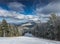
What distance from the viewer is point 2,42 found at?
2266 millimetres

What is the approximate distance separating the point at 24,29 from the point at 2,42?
0.46 m

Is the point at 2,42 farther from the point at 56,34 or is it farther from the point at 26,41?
the point at 56,34

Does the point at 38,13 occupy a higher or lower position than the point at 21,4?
lower

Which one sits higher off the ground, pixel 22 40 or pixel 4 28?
pixel 4 28

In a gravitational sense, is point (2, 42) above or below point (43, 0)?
below

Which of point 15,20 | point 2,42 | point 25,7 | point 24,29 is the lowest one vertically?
point 2,42

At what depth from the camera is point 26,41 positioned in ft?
7.41

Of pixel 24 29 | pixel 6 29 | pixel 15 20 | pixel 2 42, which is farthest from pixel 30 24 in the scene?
pixel 2 42

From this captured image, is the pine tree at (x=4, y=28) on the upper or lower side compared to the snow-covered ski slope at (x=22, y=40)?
upper

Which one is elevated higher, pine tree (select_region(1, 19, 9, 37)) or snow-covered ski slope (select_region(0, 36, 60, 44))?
pine tree (select_region(1, 19, 9, 37))

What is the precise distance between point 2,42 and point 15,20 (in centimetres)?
46

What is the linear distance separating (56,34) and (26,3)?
0.78m

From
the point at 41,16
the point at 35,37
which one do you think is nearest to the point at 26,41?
the point at 35,37

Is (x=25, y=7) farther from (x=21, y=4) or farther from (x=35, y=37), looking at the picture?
(x=35, y=37)
